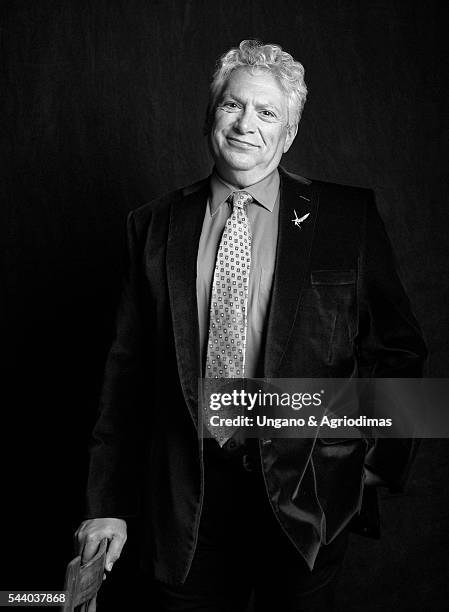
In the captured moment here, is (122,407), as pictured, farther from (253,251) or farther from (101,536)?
(253,251)

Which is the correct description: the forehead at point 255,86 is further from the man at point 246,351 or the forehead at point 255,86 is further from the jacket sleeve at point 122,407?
the jacket sleeve at point 122,407

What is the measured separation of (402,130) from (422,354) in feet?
3.91

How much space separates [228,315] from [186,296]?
0.37ft

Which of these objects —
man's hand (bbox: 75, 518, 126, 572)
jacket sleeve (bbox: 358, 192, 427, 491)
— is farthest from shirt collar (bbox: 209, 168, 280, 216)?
man's hand (bbox: 75, 518, 126, 572)

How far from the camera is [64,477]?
289 cm

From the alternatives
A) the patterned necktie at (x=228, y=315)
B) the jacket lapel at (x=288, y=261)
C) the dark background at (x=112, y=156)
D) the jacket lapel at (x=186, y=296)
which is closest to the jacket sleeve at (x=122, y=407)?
the jacket lapel at (x=186, y=296)

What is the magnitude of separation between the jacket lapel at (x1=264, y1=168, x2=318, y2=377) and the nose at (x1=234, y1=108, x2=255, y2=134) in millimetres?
179

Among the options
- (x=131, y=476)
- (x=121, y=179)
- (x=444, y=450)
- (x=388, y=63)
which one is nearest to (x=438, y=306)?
(x=444, y=450)

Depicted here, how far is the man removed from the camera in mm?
1816

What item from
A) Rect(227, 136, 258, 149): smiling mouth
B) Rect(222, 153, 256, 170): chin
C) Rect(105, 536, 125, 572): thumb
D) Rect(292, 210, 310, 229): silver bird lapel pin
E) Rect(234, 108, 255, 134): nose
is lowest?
Rect(105, 536, 125, 572): thumb

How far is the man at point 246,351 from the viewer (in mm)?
1816

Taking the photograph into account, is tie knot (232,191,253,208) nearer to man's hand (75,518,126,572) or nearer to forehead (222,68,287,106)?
forehead (222,68,287,106)

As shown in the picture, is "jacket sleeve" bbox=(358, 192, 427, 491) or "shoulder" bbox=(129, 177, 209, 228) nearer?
"jacket sleeve" bbox=(358, 192, 427, 491)

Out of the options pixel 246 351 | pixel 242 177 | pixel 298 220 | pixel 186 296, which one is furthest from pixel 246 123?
pixel 246 351
